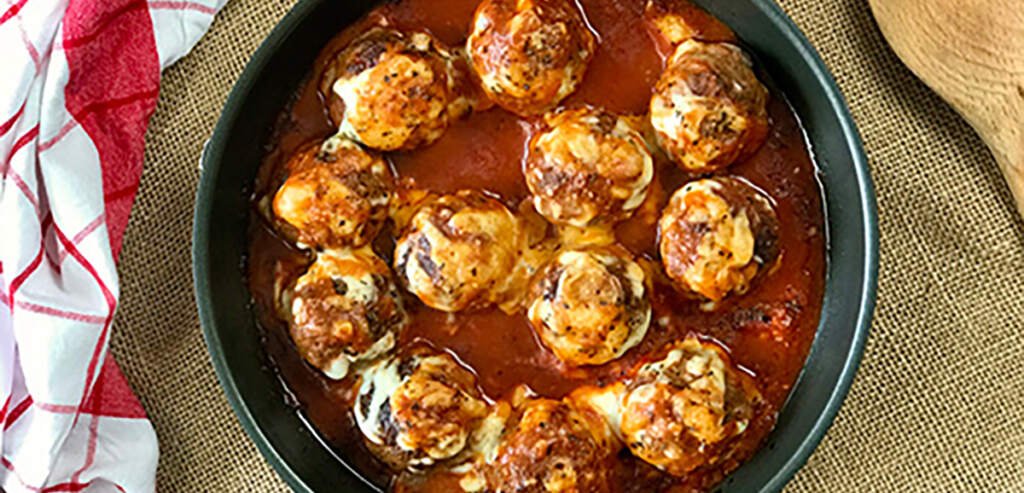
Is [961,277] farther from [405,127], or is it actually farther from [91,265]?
[91,265]

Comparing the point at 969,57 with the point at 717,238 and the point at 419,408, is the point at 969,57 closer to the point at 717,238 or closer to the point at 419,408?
the point at 717,238

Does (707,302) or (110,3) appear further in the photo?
(110,3)

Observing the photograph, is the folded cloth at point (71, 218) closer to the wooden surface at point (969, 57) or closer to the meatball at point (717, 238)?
the meatball at point (717, 238)

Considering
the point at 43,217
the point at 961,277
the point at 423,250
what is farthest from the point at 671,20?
the point at 43,217

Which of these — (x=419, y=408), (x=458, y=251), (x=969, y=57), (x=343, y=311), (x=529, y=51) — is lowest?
(x=419, y=408)

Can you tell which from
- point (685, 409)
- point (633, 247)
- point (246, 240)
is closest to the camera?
point (685, 409)

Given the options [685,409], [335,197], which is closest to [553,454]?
[685,409]

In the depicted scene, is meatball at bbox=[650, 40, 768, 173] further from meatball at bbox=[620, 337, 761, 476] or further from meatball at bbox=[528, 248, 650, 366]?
meatball at bbox=[620, 337, 761, 476]
